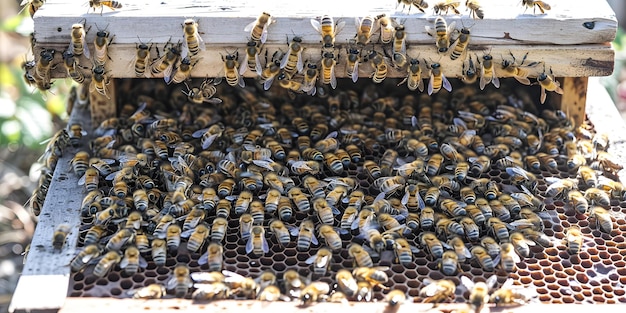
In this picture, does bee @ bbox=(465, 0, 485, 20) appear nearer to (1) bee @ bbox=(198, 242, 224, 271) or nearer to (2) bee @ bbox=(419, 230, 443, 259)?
(2) bee @ bbox=(419, 230, 443, 259)

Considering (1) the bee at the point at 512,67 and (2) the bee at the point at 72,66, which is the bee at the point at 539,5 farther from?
(2) the bee at the point at 72,66

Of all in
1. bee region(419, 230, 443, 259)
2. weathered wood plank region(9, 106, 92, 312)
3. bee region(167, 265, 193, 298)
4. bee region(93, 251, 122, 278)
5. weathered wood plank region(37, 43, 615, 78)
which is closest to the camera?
weathered wood plank region(9, 106, 92, 312)

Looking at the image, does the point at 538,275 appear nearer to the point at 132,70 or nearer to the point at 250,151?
the point at 250,151

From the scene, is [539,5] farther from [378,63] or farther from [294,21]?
[294,21]

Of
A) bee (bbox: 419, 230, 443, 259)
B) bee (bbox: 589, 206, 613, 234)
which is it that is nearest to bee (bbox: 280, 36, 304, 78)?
bee (bbox: 419, 230, 443, 259)

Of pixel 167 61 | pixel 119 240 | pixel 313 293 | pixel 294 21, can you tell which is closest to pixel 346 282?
pixel 313 293

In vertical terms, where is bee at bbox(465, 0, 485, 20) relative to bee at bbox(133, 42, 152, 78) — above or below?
above
